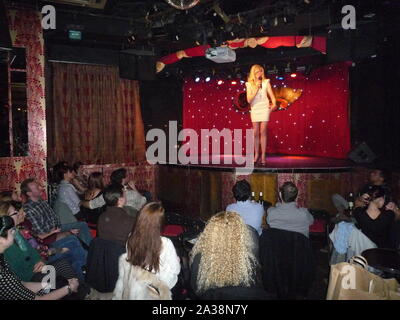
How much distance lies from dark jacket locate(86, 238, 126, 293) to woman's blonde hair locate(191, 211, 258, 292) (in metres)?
0.72

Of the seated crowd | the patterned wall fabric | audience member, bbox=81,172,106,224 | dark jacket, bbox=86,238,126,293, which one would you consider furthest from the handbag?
the patterned wall fabric

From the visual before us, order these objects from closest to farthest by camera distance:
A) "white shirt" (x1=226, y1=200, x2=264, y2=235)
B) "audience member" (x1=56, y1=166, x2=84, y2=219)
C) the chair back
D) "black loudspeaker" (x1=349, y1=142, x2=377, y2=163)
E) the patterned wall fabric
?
"white shirt" (x1=226, y1=200, x2=264, y2=235) < the chair back < "audience member" (x1=56, y1=166, x2=84, y2=219) < the patterned wall fabric < "black loudspeaker" (x1=349, y1=142, x2=377, y2=163)

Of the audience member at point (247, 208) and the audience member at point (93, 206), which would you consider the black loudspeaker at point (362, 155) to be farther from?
the audience member at point (93, 206)

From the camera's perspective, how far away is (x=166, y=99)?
10445 millimetres

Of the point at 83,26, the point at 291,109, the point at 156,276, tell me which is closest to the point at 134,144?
the point at 83,26

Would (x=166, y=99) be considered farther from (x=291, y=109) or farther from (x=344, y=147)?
(x=344, y=147)

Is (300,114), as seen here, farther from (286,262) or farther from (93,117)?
(286,262)

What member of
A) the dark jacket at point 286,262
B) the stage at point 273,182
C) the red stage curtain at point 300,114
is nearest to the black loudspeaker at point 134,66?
the stage at point 273,182

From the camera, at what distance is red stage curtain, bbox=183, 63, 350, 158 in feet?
30.0

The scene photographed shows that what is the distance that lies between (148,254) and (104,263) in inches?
25.6

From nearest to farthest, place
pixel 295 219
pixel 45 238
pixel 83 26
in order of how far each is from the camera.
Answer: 1. pixel 295 219
2. pixel 45 238
3. pixel 83 26

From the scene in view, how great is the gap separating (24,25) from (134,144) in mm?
3962

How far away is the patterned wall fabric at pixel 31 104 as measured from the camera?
5.49 metres

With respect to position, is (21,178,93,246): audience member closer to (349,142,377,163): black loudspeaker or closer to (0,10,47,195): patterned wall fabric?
(0,10,47,195): patterned wall fabric
